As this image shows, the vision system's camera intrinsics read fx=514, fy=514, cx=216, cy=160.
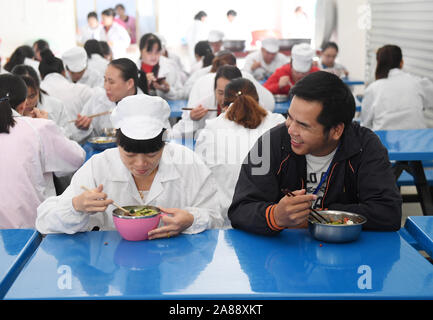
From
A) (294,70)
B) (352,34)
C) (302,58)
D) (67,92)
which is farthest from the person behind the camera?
(352,34)

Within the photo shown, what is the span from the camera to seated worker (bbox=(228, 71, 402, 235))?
205 centimetres

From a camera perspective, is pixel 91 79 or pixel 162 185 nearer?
pixel 162 185

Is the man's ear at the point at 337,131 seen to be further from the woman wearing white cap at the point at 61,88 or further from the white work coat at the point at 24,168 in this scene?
the woman wearing white cap at the point at 61,88

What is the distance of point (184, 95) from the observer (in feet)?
21.0

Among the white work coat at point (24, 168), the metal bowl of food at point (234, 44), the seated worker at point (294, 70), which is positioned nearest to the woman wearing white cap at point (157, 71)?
the seated worker at point (294, 70)

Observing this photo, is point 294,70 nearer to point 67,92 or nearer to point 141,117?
point 67,92

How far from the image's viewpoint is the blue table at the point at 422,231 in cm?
193

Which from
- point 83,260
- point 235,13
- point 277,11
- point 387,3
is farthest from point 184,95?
point 277,11

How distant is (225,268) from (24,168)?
4.87 feet

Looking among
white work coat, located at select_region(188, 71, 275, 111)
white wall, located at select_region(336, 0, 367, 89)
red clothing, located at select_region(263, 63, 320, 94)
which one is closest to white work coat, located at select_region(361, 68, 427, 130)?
white work coat, located at select_region(188, 71, 275, 111)

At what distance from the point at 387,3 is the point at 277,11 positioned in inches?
241

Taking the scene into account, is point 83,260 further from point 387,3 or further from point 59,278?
point 387,3

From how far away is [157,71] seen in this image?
21.3 feet

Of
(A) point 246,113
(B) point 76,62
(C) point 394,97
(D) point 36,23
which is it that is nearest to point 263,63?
(B) point 76,62
